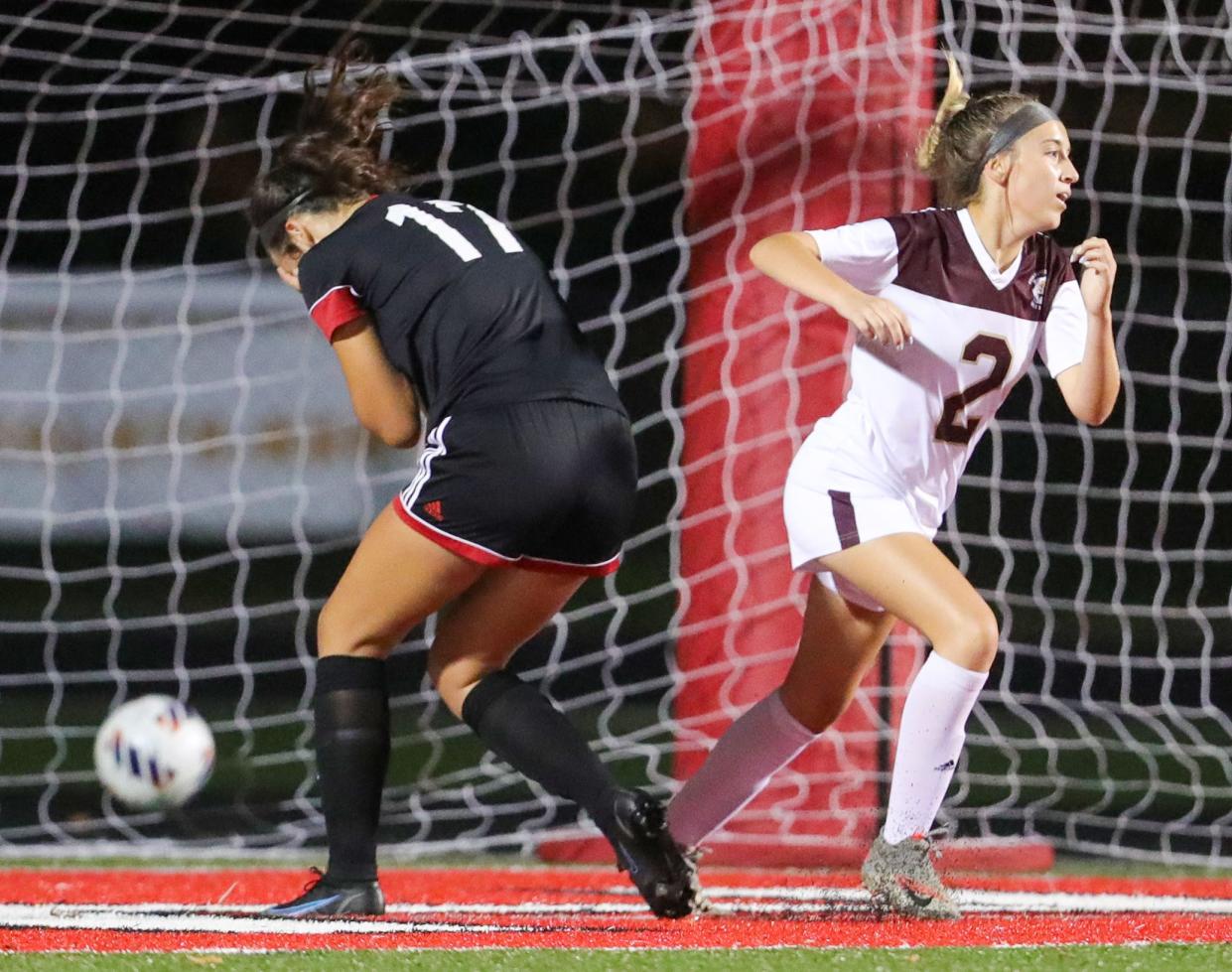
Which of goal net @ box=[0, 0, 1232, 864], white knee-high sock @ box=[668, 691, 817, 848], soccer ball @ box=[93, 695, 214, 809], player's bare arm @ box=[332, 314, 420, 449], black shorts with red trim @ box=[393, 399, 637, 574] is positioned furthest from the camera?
goal net @ box=[0, 0, 1232, 864]

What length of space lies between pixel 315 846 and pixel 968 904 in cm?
A: 221

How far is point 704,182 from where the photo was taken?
5.57 metres

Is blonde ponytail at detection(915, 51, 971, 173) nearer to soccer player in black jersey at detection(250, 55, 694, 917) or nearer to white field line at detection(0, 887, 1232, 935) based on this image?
soccer player in black jersey at detection(250, 55, 694, 917)

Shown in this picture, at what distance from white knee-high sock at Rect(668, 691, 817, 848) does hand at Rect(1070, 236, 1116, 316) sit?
102 centimetres

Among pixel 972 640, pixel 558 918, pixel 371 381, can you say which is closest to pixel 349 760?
pixel 558 918

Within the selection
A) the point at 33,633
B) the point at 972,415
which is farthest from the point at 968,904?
the point at 33,633

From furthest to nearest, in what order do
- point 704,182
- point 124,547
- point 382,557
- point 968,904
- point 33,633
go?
1. point 124,547
2. point 33,633
3. point 704,182
4. point 968,904
5. point 382,557

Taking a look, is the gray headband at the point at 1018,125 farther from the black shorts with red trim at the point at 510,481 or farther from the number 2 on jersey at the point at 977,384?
the black shorts with red trim at the point at 510,481

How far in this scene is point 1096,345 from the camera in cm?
362

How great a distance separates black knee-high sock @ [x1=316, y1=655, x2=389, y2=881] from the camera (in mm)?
3617

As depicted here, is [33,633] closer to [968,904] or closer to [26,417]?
[26,417]

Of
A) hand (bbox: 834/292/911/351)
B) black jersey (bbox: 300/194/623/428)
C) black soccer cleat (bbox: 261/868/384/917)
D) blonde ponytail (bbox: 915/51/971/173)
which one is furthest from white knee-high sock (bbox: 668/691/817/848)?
blonde ponytail (bbox: 915/51/971/173)

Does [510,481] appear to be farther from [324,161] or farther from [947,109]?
[947,109]

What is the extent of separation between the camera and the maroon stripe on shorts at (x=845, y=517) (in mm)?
3637
